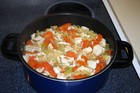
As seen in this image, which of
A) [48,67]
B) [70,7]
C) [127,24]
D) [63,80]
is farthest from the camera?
[70,7]

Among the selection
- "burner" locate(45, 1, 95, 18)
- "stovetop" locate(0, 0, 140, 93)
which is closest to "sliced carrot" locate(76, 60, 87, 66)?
"stovetop" locate(0, 0, 140, 93)

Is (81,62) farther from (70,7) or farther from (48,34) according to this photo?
(70,7)

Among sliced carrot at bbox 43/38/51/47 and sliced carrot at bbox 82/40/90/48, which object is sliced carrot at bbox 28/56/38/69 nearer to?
sliced carrot at bbox 43/38/51/47

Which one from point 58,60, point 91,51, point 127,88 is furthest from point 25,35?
point 127,88

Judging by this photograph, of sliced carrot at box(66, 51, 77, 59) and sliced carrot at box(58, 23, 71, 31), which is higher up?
sliced carrot at box(58, 23, 71, 31)

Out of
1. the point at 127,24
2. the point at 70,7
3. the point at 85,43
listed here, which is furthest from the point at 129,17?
the point at 70,7

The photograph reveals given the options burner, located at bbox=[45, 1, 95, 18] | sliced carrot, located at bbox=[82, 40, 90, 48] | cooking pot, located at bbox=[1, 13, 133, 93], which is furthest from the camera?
burner, located at bbox=[45, 1, 95, 18]
